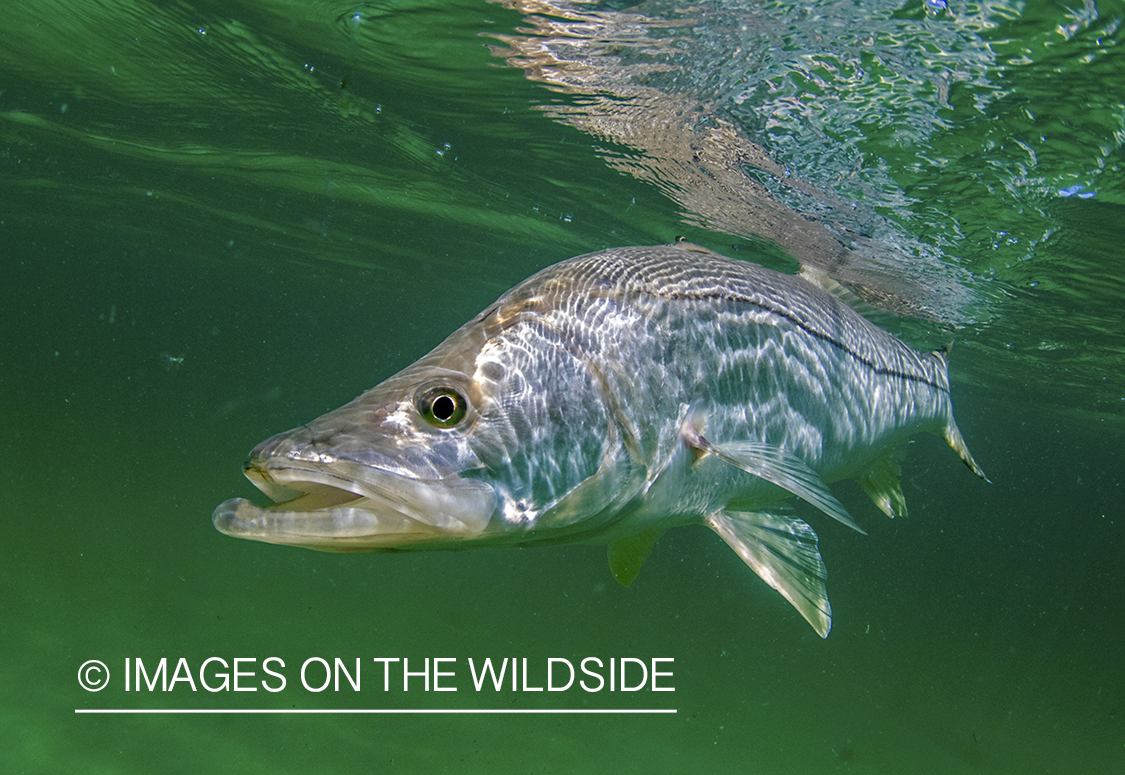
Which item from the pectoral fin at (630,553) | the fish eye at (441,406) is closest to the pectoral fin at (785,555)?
the pectoral fin at (630,553)

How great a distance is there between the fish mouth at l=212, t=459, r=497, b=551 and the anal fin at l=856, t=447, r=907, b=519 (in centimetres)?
429

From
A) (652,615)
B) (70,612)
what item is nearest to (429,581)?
(652,615)

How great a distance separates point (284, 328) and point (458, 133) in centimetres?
5894

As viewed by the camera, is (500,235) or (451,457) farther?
(500,235)

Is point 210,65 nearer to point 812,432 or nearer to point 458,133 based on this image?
point 458,133

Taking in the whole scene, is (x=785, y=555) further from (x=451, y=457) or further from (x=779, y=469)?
(x=451, y=457)

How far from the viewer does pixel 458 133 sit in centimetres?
1176

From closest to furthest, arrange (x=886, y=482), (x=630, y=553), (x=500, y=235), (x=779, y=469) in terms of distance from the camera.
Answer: (x=779, y=469), (x=630, y=553), (x=886, y=482), (x=500, y=235)

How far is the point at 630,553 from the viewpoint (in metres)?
4.13

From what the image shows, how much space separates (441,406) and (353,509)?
480mm

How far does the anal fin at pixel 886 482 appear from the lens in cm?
561

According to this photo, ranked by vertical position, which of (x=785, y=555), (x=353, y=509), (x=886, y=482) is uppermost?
(x=353, y=509)

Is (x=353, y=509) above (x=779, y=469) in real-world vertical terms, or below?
above

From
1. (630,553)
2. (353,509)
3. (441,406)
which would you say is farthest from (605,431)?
(630,553)
